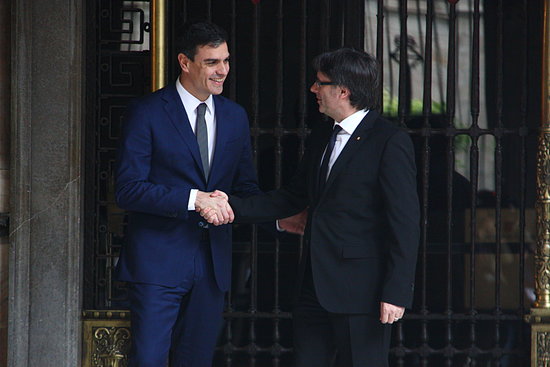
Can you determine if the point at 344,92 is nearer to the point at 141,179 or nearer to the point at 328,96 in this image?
the point at 328,96

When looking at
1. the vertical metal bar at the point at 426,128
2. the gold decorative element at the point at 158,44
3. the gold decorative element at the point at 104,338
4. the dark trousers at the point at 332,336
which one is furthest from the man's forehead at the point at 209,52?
the gold decorative element at the point at 104,338

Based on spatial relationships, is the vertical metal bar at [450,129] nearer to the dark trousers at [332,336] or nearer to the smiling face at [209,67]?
the dark trousers at [332,336]

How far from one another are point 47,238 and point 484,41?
392 cm

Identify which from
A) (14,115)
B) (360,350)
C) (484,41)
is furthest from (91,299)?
(484,41)

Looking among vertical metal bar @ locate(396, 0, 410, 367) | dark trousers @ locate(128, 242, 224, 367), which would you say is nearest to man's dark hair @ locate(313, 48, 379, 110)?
dark trousers @ locate(128, 242, 224, 367)

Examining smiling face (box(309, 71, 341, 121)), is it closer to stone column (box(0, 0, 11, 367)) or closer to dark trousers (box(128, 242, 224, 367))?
dark trousers (box(128, 242, 224, 367))

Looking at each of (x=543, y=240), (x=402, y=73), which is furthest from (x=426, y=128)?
(x=543, y=240)

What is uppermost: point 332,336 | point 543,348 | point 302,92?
point 302,92

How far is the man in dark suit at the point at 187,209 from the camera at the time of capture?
4.17m

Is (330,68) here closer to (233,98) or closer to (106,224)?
(233,98)

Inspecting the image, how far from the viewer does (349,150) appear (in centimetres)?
393

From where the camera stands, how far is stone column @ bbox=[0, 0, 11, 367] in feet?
17.1

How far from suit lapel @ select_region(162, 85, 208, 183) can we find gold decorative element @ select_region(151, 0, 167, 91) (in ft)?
3.69

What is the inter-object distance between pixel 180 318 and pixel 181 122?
0.93 m
